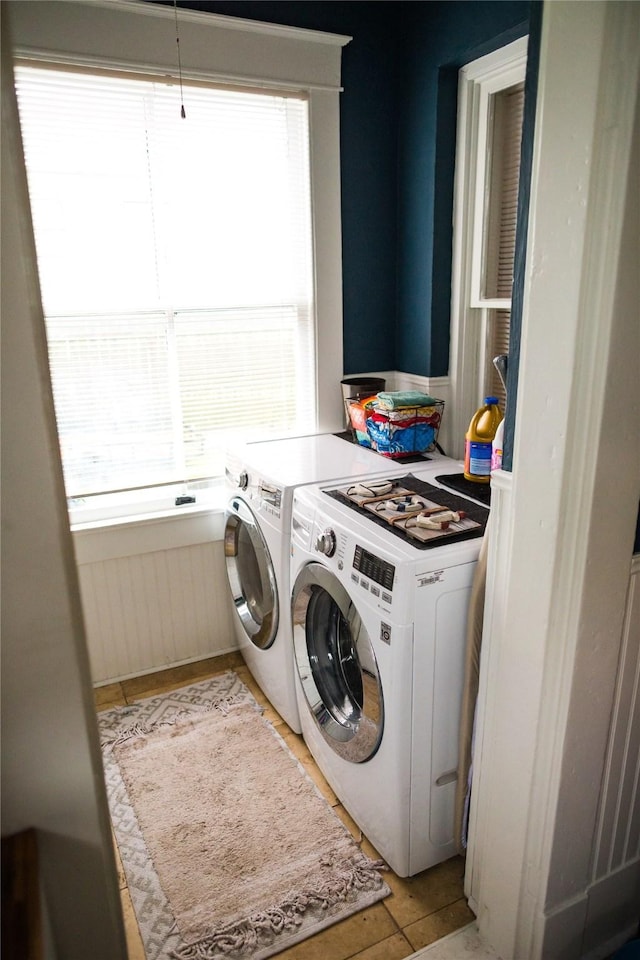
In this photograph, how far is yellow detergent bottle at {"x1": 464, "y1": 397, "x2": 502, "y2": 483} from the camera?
2029mm

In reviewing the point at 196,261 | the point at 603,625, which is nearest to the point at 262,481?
the point at 196,261

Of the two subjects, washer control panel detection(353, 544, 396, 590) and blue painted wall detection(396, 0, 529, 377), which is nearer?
washer control panel detection(353, 544, 396, 590)

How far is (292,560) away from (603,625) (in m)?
0.98

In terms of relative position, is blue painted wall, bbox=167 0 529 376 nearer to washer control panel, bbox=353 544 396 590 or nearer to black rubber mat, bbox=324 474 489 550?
black rubber mat, bbox=324 474 489 550

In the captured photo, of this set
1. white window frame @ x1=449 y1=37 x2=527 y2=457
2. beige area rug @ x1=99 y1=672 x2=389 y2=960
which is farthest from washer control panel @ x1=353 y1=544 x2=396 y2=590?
white window frame @ x1=449 y1=37 x2=527 y2=457

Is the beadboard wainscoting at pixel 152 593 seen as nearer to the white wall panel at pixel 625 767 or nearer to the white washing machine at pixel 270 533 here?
the white washing machine at pixel 270 533

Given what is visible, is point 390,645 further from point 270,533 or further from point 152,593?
point 152,593

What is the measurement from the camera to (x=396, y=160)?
2.72 metres

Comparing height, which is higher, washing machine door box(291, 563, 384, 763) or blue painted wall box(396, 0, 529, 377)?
blue painted wall box(396, 0, 529, 377)

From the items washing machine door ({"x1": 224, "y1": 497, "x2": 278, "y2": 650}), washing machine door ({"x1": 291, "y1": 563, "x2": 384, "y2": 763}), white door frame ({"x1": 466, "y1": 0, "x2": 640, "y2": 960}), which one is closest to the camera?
white door frame ({"x1": 466, "y1": 0, "x2": 640, "y2": 960})

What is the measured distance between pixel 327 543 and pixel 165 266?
136 centimetres

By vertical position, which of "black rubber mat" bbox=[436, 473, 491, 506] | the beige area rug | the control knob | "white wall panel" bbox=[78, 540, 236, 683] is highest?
"black rubber mat" bbox=[436, 473, 491, 506]

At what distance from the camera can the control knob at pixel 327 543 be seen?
1.73 metres

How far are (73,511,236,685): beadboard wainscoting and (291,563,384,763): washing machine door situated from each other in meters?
0.75
